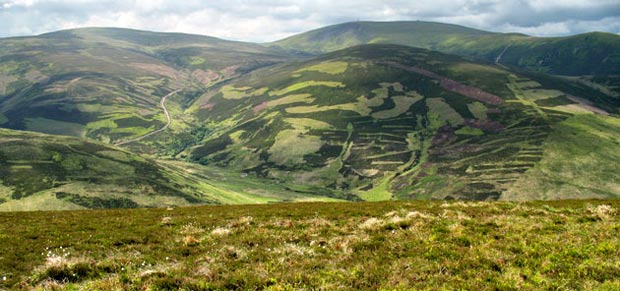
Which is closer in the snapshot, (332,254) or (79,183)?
(332,254)

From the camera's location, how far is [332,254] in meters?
17.6

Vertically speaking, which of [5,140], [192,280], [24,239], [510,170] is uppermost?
[192,280]

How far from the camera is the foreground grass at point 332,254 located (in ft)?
46.2

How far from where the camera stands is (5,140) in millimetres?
193875

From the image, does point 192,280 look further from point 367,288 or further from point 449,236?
point 449,236

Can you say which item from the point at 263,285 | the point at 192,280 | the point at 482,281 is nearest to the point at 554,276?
the point at 482,281

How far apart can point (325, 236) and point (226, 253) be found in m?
6.17

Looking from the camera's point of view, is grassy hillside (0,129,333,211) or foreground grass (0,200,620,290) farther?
grassy hillside (0,129,333,211)

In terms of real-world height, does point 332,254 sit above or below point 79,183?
above

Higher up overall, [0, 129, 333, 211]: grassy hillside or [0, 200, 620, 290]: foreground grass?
[0, 200, 620, 290]: foreground grass

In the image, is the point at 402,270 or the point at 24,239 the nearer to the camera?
the point at 402,270

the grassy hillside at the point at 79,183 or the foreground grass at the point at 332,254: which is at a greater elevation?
the foreground grass at the point at 332,254

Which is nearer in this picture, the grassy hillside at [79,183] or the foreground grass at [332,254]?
the foreground grass at [332,254]

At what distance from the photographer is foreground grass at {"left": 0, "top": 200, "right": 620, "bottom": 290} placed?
14.1 metres
